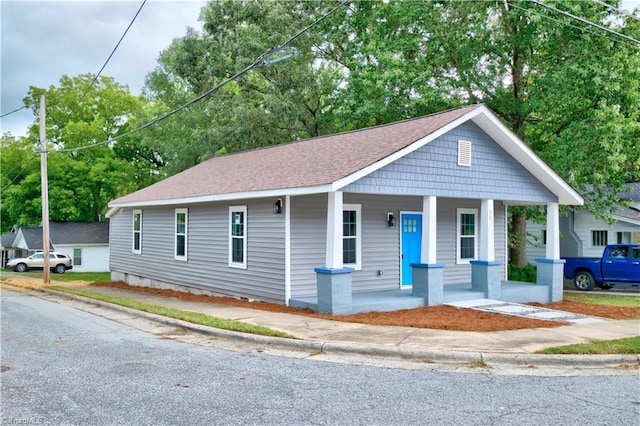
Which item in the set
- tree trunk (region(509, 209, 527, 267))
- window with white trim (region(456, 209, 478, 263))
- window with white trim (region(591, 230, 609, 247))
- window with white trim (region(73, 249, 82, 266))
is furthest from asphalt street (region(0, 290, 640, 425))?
window with white trim (region(73, 249, 82, 266))

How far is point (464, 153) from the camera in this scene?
45.9 ft

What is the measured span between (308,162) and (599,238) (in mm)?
18465

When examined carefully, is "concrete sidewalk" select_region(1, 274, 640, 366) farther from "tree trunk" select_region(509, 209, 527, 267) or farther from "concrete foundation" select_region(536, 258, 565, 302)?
"tree trunk" select_region(509, 209, 527, 267)

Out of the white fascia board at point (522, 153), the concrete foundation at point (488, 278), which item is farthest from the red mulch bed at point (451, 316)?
the white fascia board at point (522, 153)

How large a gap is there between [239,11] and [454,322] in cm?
2235

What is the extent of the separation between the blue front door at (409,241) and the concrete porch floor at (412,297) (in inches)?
18.4

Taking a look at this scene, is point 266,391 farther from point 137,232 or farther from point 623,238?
point 623,238

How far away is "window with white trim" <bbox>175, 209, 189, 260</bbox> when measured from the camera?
17.6 m

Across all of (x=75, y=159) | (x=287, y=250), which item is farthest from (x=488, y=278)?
(x=75, y=159)

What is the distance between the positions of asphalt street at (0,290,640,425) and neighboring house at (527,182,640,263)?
64.9 ft

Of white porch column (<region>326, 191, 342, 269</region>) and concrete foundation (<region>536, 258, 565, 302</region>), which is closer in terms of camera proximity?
white porch column (<region>326, 191, 342, 269</region>)

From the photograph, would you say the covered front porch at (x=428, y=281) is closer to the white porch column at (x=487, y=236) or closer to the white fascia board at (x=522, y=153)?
the white porch column at (x=487, y=236)

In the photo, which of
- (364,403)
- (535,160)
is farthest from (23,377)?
(535,160)

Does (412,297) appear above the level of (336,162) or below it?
below
